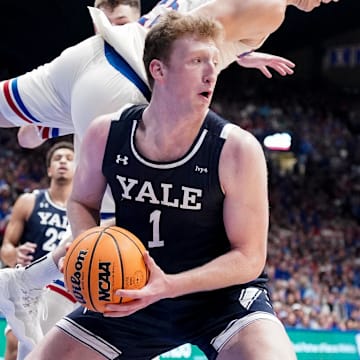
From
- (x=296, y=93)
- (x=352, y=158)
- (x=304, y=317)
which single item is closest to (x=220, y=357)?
(x=304, y=317)

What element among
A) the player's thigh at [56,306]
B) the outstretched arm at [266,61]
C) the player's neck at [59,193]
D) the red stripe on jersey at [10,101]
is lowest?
the player's thigh at [56,306]

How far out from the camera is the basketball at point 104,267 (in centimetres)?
272

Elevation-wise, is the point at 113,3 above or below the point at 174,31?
above

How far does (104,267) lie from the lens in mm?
2742

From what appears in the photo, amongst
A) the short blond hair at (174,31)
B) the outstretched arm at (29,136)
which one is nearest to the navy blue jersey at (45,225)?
the outstretched arm at (29,136)

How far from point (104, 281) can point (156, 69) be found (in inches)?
32.0

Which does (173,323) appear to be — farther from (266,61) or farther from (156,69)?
(266,61)

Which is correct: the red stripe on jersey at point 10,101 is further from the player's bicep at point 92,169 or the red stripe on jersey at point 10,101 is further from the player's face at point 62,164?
the player's face at point 62,164

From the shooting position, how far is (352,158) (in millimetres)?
20625

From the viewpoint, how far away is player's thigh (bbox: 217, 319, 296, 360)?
282 centimetres

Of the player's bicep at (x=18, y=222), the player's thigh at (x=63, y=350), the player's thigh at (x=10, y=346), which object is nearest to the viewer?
the player's thigh at (x=63, y=350)

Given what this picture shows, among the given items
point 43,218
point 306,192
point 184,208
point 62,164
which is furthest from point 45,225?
point 306,192

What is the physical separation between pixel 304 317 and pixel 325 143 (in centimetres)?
1030

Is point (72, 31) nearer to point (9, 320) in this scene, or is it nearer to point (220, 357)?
point (9, 320)
